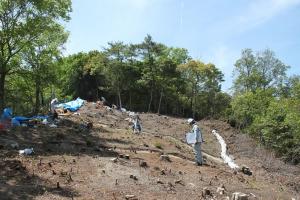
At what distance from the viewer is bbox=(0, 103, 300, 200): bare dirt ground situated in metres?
14.6

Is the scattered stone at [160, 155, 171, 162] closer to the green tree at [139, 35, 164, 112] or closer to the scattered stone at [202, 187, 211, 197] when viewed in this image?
the scattered stone at [202, 187, 211, 197]

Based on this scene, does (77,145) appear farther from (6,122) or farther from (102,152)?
(6,122)

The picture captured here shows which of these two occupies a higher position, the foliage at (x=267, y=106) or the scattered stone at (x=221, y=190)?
the foliage at (x=267, y=106)

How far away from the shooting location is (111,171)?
55.2 feet

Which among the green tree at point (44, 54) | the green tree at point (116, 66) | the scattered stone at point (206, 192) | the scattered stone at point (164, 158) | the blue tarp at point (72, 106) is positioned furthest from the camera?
the green tree at point (116, 66)

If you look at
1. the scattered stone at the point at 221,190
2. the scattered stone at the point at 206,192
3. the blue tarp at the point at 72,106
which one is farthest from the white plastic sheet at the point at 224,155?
the blue tarp at the point at 72,106

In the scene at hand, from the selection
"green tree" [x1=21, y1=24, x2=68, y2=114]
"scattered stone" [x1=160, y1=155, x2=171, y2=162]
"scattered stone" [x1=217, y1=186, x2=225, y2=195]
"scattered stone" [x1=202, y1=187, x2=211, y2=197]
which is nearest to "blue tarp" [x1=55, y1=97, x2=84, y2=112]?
"green tree" [x1=21, y1=24, x2=68, y2=114]

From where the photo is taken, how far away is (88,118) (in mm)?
33000

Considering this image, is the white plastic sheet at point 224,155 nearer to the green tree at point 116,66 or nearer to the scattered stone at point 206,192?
the scattered stone at point 206,192

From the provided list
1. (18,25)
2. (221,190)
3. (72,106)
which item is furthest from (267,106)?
(221,190)

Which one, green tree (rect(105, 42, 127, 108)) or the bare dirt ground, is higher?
green tree (rect(105, 42, 127, 108))

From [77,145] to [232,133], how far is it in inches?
873

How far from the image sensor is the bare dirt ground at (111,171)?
14.6m

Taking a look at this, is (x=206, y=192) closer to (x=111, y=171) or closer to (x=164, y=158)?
(x=111, y=171)
